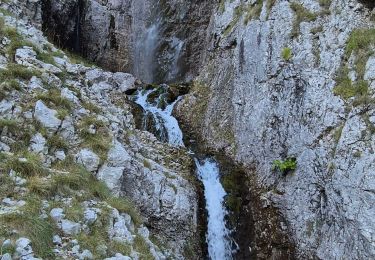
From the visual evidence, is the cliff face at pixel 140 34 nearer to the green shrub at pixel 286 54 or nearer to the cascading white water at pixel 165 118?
the cascading white water at pixel 165 118

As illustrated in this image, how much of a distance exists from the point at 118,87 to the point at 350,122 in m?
12.7

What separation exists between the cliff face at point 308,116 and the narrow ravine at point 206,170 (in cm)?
116

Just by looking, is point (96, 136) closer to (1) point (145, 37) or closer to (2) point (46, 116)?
(2) point (46, 116)

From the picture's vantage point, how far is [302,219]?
10.5m

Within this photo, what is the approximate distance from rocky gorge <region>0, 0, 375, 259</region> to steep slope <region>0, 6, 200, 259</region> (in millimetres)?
29

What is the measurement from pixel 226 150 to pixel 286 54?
4089mm

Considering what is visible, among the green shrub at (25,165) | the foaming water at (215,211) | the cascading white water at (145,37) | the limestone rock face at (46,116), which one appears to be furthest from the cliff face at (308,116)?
Result: the cascading white water at (145,37)

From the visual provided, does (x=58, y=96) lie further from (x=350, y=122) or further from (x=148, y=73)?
(x=148, y=73)

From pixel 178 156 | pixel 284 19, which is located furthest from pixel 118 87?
pixel 284 19

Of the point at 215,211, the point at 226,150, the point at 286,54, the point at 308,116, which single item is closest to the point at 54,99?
the point at 215,211

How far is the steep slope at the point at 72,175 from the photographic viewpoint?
20.4 ft

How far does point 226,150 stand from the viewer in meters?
14.3

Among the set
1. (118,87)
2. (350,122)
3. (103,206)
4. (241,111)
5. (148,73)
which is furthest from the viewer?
(148,73)

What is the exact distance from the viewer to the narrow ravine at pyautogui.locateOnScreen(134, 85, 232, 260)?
11.1m
